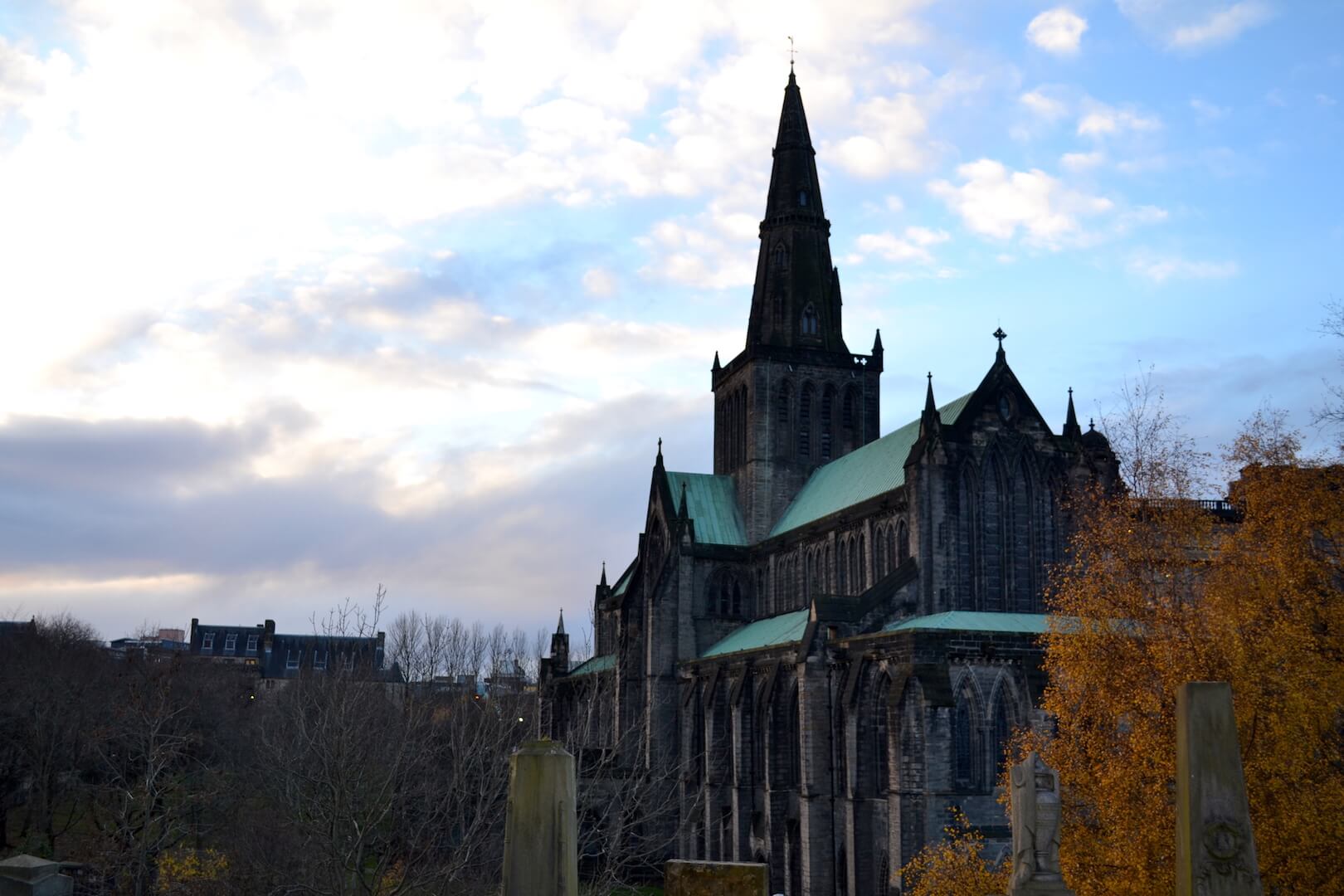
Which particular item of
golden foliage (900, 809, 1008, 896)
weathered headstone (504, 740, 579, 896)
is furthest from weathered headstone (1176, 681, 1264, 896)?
golden foliage (900, 809, 1008, 896)

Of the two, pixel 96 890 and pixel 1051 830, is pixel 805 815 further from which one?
pixel 1051 830

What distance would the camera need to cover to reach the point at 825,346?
2562 inches

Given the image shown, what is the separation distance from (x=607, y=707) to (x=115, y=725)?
29.3m

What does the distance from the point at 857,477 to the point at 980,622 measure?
14822 millimetres

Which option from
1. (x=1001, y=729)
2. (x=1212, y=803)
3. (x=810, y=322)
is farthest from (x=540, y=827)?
(x=810, y=322)

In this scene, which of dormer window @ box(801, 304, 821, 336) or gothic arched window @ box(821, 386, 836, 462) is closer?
gothic arched window @ box(821, 386, 836, 462)

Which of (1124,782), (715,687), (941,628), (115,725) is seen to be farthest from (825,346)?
(1124,782)

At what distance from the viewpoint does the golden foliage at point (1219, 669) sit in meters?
20.1

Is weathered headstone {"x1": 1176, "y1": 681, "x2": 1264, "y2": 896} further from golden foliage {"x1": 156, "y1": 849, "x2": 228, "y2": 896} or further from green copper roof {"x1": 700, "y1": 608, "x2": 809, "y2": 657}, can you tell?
green copper roof {"x1": 700, "y1": 608, "x2": 809, "y2": 657}

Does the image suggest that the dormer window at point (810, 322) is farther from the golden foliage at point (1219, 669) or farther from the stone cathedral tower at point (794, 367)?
the golden foliage at point (1219, 669)

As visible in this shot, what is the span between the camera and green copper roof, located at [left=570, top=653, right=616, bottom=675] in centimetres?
6936

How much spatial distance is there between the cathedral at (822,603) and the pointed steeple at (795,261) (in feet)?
0.43

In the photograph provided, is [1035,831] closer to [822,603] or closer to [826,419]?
[822,603]

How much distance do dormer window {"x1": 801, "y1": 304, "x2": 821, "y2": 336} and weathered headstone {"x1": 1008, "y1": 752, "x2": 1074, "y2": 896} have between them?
53.6 metres
